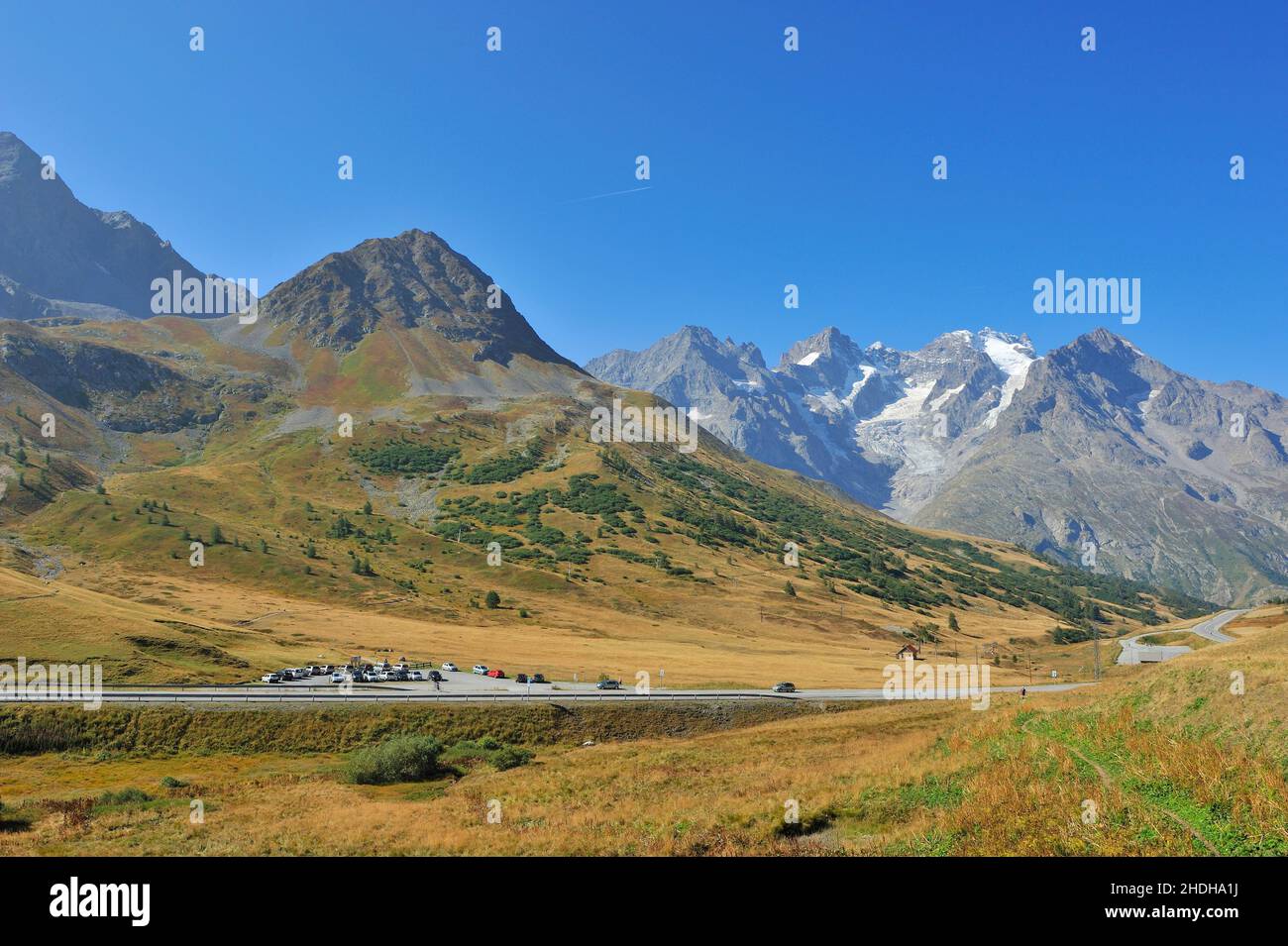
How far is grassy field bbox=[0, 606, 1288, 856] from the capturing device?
66.9 feet

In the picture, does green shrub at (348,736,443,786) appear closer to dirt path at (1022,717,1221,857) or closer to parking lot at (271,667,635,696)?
parking lot at (271,667,635,696)

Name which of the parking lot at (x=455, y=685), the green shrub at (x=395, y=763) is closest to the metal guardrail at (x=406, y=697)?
the parking lot at (x=455, y=685)

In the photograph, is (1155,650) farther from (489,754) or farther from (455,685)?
(489,754)

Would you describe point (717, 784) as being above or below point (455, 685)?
above

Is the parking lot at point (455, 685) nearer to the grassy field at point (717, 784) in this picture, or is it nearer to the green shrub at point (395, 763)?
the grassy field at point (717, 784)

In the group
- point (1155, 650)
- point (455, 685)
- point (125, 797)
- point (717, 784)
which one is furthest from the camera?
point (1155, 650)

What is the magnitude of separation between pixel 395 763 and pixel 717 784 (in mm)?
21083

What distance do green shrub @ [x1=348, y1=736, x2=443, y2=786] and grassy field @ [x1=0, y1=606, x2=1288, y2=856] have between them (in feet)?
4.90

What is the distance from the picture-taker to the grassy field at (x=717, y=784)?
20.4 metres

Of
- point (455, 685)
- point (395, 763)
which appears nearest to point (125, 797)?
point (395, 763)

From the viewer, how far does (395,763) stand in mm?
44906

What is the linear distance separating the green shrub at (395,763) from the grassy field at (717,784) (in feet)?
4.90
